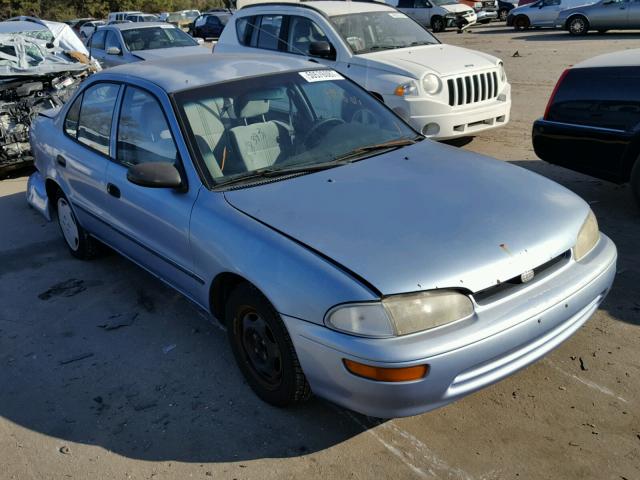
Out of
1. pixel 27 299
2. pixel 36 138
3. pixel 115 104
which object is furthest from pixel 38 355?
pixel 36 138

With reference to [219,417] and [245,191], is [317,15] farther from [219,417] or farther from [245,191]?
[219,417]

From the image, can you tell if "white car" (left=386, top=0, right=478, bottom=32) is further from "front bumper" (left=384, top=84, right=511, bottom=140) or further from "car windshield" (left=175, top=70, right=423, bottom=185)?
"car windshield" (left=175, top=70, right=423, bottom=185)

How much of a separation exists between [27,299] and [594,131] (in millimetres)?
4683

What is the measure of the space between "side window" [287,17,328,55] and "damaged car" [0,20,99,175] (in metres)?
3.20

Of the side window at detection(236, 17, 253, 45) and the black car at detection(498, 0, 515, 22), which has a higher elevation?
the side window at detection(236, 17, 253, 45)

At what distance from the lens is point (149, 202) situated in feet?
12.3

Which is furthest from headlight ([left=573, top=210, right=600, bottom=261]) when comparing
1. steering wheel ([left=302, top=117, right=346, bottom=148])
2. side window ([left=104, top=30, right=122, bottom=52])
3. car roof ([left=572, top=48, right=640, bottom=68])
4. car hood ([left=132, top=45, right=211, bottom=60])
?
side window ([left=104, top=30, right=122, bottom=52])

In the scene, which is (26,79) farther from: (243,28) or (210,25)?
(210,25)

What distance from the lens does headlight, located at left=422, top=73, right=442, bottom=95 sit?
Answer: 7.20 m

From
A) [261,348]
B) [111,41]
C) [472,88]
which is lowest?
[261,348]

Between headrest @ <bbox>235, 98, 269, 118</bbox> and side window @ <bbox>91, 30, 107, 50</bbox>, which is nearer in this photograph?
headrest @ <bbox>235, 98, 269, 118</bbox>

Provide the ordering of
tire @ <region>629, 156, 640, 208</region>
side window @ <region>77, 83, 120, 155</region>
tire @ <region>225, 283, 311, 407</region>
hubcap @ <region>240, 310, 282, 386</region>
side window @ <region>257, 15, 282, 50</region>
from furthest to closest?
1. side window @ <region>257, 15, 282, 50</region>
2. tire @ <region>629, 156, 640, 208</region>
3. side window @ <region>77, 83, 120, 155</region>
4. hubcap @ <region>240, 310, 282, 386</region>
5. tire @ <region>225, 283, 311, 407</region>

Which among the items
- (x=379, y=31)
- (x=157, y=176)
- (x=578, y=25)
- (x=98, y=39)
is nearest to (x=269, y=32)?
(x=379, y=31)

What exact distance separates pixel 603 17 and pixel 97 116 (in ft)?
64.2
